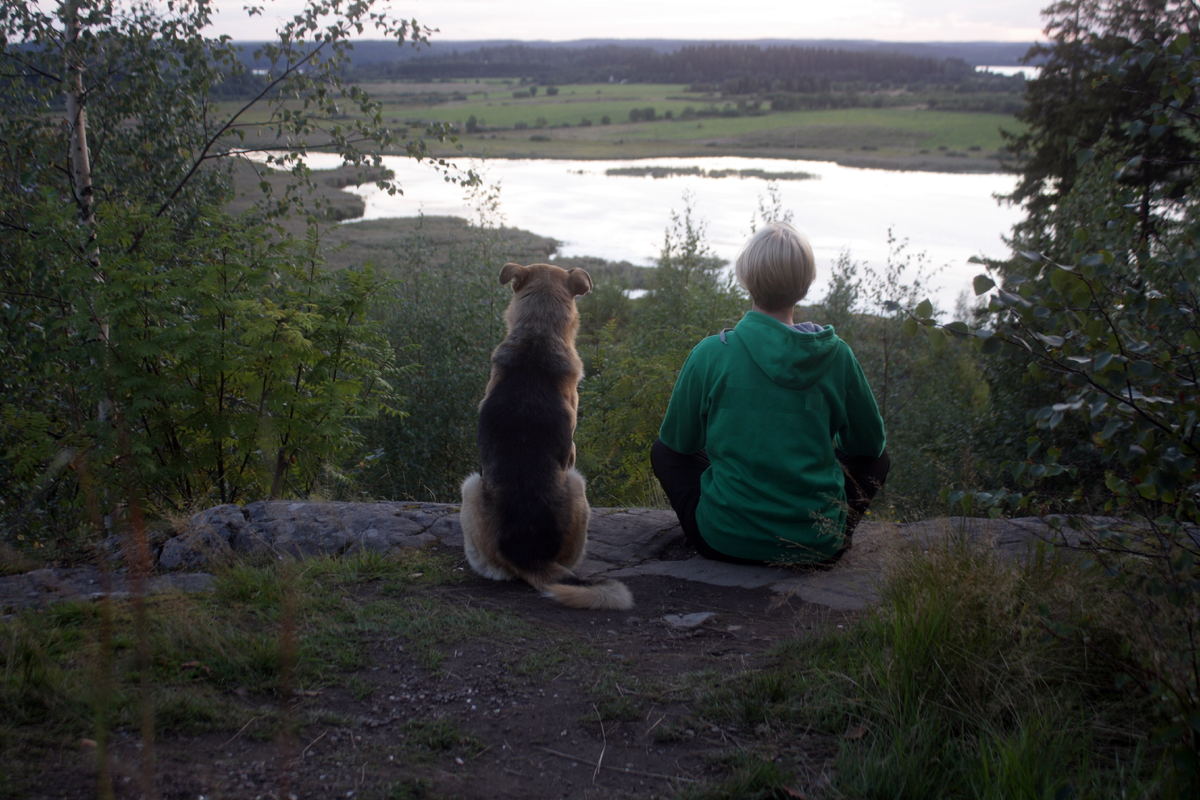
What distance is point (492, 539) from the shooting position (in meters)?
4.43

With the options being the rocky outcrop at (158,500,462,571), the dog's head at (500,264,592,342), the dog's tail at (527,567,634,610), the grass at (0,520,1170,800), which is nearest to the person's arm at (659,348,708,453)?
the dog's tail at (527,567,634,610)

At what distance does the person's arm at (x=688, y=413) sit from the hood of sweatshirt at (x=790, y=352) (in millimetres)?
362

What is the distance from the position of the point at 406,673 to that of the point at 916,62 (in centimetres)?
9992

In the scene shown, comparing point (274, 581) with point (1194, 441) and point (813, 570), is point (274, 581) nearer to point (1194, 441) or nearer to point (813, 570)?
point (813, 570)

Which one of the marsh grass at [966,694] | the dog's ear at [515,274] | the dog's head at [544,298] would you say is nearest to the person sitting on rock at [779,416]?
the marsh grass at [966,694]

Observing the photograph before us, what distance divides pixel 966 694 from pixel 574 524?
241 centimetres

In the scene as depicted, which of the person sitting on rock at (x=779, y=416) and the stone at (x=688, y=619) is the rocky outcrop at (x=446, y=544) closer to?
the person sitting on rock at (x=779, y=416)

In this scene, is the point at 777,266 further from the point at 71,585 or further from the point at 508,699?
the point at 71,585

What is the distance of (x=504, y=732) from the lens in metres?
2.85

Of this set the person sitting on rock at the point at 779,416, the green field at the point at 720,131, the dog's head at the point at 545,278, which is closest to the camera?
the person sitting on rock at the point at 779,416

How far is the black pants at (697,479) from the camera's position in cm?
447

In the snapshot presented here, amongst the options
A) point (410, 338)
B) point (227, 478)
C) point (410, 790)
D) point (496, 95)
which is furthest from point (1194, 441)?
point (496, 95)

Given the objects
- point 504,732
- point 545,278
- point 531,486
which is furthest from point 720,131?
point 504,732

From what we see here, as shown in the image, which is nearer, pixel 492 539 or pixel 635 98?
pixel 492 539
